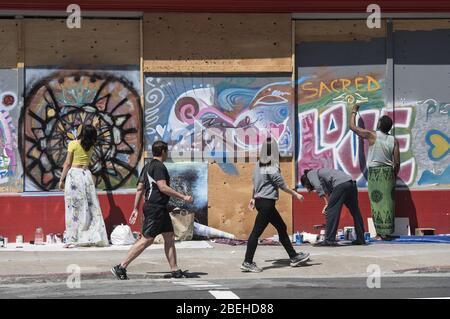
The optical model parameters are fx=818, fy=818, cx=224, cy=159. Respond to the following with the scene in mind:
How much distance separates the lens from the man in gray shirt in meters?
13.6

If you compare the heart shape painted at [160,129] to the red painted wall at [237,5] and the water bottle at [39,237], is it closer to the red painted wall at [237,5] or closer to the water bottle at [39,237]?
the red painted wall at [237,5]

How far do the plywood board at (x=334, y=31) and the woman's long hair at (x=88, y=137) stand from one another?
13.3ft

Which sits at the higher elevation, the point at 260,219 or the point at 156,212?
the point at 156,212

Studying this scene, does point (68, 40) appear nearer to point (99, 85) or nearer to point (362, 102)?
point (99, 85)

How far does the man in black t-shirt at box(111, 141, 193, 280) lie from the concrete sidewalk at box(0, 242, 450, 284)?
37 centimetres

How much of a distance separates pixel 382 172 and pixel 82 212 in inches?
207

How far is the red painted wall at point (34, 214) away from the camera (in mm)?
14281

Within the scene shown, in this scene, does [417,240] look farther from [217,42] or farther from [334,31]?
[217,42]

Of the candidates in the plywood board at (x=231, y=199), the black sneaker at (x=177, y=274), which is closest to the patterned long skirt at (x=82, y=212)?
the plywood board at (x=231, y=199)

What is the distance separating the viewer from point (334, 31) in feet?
49.1

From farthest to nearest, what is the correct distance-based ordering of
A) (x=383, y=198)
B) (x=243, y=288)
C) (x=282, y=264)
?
(x=383, y=198)
(x=282, y=264)
(x=243, y=288)

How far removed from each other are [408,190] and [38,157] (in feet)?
22.0

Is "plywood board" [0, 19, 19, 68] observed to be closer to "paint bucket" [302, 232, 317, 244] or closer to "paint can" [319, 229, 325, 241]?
"paint bucket" [302, 232, 317, 244]
